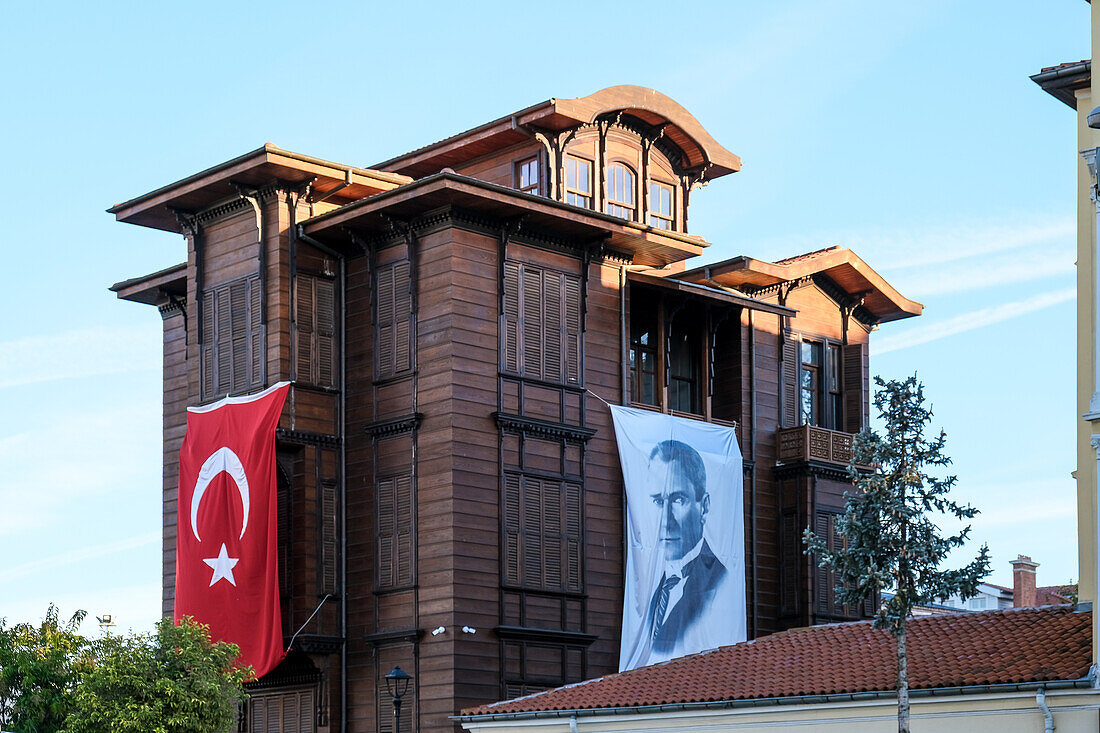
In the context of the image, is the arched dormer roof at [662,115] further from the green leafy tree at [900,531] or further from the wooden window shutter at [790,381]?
the green leafy tree at [900,531]

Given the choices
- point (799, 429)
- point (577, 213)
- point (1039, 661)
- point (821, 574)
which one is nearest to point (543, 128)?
point (577, 213)

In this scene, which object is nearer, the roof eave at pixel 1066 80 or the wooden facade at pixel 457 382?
the roof eave at pixel 1066 80

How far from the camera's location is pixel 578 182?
39406mm

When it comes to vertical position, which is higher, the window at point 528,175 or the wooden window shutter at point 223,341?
the window at point 528,175

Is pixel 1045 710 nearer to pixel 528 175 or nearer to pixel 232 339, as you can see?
pixel 528 175

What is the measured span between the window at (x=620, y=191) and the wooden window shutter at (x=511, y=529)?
24.9 feet

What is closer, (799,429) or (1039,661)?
(1039,661)

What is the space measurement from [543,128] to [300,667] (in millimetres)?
12505

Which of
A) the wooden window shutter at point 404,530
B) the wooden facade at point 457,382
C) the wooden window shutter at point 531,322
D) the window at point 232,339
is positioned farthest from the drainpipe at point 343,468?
the wooden window shutter at point 531,322

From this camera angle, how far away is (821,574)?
40.5 metres

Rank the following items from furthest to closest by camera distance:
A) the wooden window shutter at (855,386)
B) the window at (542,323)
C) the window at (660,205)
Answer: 1. the wooden window shutter at (855,386)
2. the window at (660,205)
3. the window at (542,323)

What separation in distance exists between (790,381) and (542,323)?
823 centimetres

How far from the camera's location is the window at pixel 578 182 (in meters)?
39.1

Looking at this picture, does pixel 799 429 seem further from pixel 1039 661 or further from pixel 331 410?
pixel 1039 661
